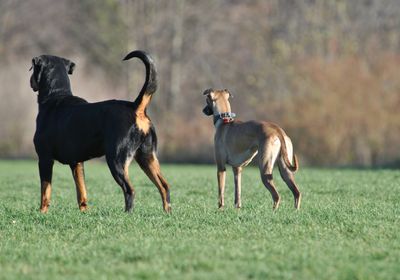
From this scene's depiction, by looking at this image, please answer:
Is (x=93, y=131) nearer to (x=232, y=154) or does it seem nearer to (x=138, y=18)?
(x=232, y=154)

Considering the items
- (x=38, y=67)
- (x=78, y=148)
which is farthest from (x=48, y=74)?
(x=78, y=148)

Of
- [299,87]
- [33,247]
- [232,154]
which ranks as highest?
[299,87]

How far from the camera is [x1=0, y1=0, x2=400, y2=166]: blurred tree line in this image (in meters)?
34.3

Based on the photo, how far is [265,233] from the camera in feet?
27.5

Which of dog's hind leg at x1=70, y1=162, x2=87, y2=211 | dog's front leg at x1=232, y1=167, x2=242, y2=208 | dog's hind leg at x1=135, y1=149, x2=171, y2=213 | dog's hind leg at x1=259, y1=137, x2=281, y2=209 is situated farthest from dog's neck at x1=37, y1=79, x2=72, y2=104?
dog's hind leg at x1=259, y1=137, x2=281, y2=209

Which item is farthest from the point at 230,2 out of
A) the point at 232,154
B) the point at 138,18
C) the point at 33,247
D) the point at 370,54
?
the point at 33,247

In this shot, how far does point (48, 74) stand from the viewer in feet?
37.2

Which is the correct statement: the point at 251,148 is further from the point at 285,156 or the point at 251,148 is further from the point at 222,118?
the point at 222,118

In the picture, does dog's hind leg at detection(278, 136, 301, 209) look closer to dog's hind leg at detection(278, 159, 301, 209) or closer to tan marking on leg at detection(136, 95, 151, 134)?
dog's hind leg at detection(278, 159, 301, 209)

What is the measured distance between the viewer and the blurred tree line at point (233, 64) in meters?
34.3

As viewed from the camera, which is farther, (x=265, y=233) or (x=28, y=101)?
(x=28, y=101)

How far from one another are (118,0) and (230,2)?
774cm

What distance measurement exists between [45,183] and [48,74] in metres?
1.55

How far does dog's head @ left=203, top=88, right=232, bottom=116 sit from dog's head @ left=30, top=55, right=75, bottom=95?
6.72ft
